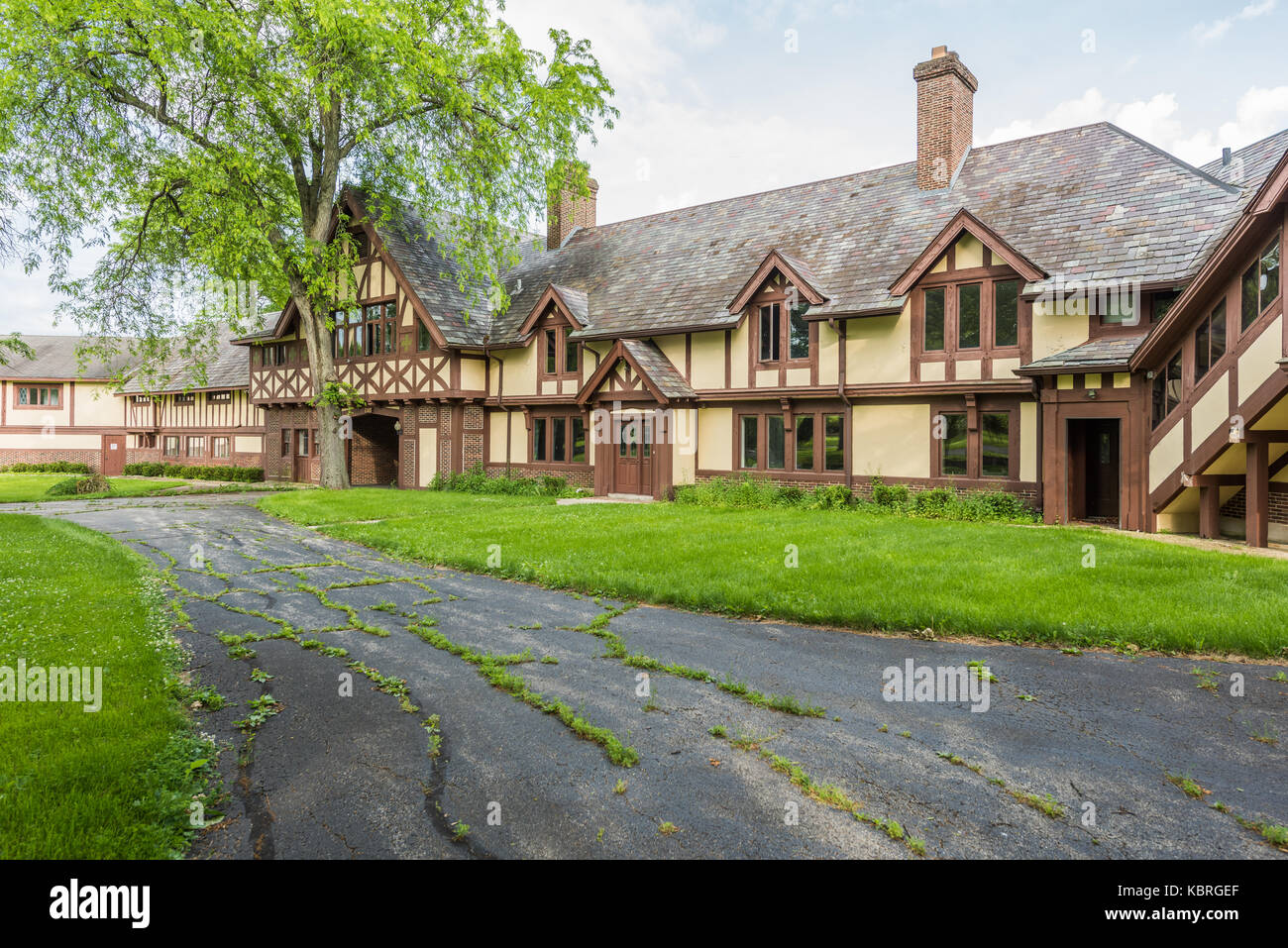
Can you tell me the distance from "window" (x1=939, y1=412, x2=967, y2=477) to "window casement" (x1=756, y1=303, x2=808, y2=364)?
4.17 meters

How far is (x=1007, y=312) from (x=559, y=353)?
14314 mm

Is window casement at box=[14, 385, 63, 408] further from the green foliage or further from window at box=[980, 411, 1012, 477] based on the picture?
window at box=[980, 411, 1012, 477]

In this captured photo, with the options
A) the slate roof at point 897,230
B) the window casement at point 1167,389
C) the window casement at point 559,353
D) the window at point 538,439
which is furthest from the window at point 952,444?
the window at point 538,439

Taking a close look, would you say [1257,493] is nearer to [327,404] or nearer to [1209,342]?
[1209,342]

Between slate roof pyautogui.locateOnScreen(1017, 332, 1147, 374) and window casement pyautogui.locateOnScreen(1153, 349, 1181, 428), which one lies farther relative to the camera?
slate roof pyautogui.locateOnScreen(1017, 332, 1147, 374)

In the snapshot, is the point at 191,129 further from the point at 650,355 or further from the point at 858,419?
the point at 858,419

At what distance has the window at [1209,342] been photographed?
40.8ft

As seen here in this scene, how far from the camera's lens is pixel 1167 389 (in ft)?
44.7

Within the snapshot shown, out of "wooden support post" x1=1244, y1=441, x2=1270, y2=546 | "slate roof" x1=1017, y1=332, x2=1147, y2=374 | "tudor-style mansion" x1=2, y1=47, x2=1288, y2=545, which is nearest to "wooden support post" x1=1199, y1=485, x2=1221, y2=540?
"tudor-style mansion" x1=2, y1=47, x2=1288, y2=545

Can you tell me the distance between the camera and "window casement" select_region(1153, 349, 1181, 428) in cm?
1343
